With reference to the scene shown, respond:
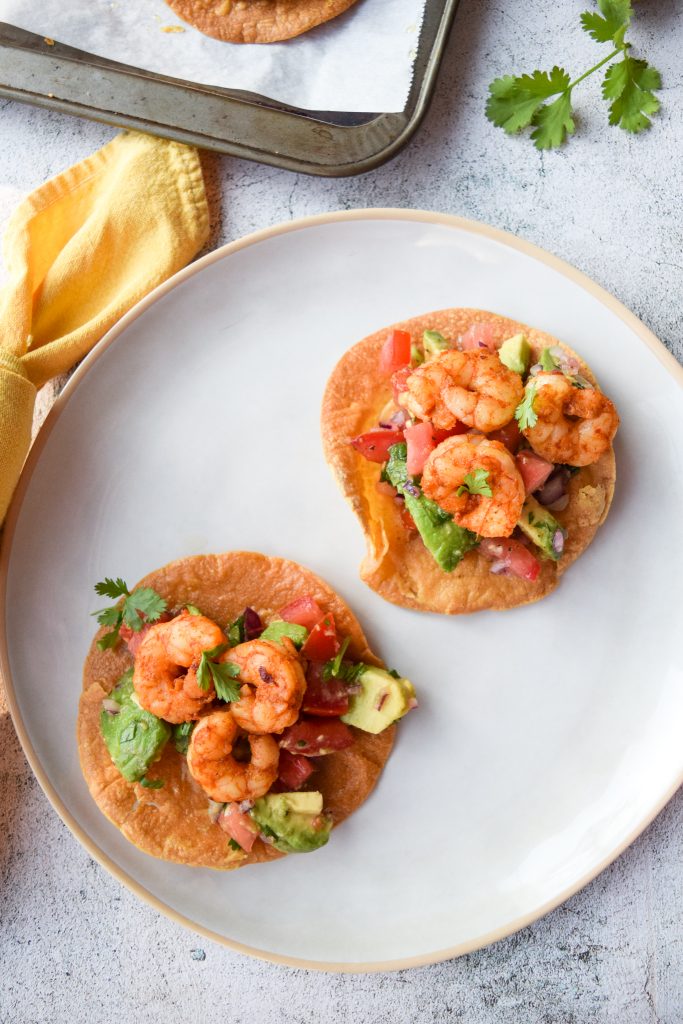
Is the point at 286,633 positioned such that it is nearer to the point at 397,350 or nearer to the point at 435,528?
the point at 435,528

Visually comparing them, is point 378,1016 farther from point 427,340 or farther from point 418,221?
point 418,221

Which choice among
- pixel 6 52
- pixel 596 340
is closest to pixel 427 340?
pixel 596 340

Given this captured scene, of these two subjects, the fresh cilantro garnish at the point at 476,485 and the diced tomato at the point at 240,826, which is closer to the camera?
the fresh cilantro garnish at the point at 476,485

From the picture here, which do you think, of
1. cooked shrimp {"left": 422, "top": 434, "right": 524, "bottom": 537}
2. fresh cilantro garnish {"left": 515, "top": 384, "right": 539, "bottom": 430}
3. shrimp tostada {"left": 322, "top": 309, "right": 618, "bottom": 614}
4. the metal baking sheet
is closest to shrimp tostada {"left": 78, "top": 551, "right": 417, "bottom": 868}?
shrimp tostada {"left": 322, "top": 309, "right": 618, "bottom": 614}

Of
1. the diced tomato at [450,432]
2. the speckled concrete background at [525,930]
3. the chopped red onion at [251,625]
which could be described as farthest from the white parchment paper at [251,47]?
the chopped red onion at [251,625]

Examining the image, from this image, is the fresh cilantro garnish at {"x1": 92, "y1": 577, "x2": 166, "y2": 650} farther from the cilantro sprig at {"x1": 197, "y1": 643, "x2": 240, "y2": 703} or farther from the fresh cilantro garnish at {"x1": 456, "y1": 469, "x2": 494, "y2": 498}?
the fresh cilantro garnish at {"x1": 456, "y1": 469, "x2": 494, "y2": 498}

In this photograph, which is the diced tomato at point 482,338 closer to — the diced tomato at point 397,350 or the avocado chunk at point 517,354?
the avocado chunk at point 517,354
